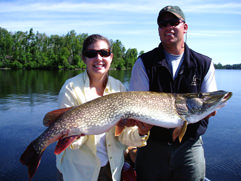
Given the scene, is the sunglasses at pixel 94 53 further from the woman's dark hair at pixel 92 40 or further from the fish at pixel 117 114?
the fish at pixel 117 114

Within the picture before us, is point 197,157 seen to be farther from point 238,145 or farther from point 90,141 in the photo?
point 238,145

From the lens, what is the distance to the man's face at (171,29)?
293 cm

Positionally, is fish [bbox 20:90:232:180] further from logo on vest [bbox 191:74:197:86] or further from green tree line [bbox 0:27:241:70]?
green tree line [bbox 0:27:241:70]

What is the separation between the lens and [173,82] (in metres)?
2.96

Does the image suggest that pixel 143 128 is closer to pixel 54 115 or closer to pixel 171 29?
pixel 54 115

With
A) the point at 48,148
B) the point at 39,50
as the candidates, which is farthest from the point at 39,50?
the point at 48,148

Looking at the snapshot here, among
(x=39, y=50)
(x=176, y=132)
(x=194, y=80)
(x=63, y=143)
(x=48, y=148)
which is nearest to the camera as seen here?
(x=63, y=143)

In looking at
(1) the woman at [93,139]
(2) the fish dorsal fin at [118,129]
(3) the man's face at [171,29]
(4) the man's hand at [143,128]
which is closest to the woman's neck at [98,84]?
(1) the woman at [93,139]

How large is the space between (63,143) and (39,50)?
7980 centimetres

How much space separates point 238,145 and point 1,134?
909 centimetres

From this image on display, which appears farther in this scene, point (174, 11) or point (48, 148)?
point (48, 148)

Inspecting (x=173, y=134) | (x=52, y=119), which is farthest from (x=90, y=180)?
(x=173, y=134)

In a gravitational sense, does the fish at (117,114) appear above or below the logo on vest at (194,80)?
below

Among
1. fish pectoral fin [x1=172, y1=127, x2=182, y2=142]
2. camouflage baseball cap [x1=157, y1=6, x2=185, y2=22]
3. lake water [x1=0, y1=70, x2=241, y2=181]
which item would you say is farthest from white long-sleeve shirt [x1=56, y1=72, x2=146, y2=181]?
lake water [x1=0, y1=70, x2=241, y2=181]
